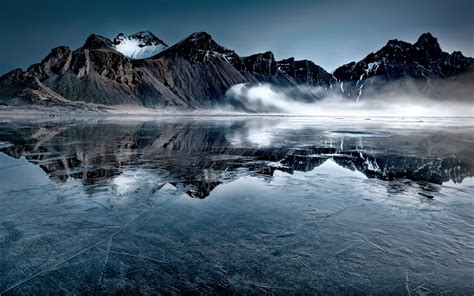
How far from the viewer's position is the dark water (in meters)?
3.89

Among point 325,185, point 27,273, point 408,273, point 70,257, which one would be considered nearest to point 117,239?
point 70,257

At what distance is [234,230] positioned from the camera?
17.9ft

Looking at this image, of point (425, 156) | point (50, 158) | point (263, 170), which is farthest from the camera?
point (425, 156)

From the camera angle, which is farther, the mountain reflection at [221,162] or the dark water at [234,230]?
the mountain reflection at [221,162]

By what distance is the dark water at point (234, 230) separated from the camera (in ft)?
12.8

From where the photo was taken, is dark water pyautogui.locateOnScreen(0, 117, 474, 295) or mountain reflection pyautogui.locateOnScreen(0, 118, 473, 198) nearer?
dark water pyautogui.locateOnScreen(0, 117, 474, 295)

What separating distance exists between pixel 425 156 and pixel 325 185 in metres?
8.00

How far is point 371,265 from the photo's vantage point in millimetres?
4316

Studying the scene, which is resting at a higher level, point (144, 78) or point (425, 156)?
point (144, 78)

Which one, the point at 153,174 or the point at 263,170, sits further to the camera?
the point at 263,170

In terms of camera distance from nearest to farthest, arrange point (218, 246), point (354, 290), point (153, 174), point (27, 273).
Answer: point (354, 290), point (27, 273), point (218, 246), point (153, 174)

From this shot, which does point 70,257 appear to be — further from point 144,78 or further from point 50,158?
point 144,78

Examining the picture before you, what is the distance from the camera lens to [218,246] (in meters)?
4.81

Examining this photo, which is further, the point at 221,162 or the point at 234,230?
the point at 221,162
